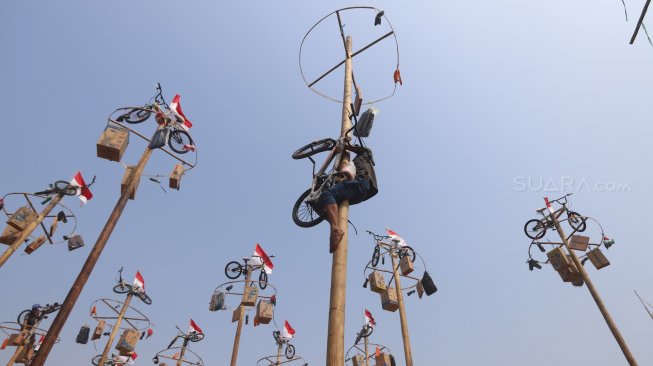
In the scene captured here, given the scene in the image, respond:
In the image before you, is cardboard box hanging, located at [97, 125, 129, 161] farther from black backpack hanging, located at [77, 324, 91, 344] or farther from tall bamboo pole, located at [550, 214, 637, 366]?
tall bamboo pole, located at [550, 214, 637, 366]

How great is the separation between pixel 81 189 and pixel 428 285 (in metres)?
14.9

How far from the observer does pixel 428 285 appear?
13.2 metres

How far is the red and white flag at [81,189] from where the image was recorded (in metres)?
14.9

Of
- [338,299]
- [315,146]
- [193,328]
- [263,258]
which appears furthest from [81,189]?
[338,299]

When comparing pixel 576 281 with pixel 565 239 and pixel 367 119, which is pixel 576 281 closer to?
pixel 565 239

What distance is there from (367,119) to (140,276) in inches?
646

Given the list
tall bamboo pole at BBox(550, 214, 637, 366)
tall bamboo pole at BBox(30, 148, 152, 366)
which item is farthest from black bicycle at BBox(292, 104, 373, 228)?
tall bamboo pole at BBox(550, 214, 637, 366)

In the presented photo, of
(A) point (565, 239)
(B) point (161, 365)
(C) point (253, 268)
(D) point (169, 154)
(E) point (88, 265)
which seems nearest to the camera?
(E) point (88, 265)

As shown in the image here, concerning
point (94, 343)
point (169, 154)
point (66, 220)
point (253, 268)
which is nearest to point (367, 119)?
point (169, 154)

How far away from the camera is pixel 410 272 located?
14727 millimetres

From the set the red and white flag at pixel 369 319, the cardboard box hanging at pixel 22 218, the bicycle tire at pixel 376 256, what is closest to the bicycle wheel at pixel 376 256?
the bicycle tire at pixel 376 256

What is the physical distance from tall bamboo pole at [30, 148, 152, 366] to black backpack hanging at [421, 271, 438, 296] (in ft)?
34.1

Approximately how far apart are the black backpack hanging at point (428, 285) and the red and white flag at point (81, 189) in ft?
47.3

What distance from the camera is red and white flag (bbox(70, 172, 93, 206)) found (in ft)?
49.0
